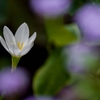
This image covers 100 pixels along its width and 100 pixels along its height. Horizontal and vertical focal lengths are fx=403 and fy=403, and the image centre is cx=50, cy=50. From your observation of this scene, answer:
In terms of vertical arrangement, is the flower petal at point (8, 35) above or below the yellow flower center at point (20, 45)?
above

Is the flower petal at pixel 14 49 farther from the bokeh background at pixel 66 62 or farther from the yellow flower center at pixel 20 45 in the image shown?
the bokeh background at pixel 66 62

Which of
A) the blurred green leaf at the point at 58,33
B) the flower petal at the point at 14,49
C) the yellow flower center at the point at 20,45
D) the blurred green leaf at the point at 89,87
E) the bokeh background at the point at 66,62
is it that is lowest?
the flower petal at the point at 14,49

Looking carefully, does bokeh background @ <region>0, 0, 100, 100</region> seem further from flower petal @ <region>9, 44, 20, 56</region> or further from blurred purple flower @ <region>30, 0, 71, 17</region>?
flower petal @ <region>9, 44, 20, 56</region>

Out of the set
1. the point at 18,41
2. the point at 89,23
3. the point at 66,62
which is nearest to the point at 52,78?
the point at 66,62

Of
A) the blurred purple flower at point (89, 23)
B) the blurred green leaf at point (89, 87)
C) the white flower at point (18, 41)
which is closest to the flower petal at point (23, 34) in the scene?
the white flower at point (18, 41)

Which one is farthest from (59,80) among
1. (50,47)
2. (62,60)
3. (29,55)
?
(29,55)

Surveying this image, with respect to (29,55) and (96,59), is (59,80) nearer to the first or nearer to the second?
(96,59)

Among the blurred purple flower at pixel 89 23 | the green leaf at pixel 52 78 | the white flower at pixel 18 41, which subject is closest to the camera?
the white flower at pixel 18 41

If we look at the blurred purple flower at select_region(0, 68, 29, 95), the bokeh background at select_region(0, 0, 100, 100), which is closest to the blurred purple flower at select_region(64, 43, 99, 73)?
the bokeh background at select_region(0, 0, 100, 100)
